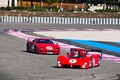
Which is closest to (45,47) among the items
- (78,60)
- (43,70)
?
(78,60)

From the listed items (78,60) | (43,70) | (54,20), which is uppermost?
(78,60)

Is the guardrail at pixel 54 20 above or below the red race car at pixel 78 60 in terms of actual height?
below

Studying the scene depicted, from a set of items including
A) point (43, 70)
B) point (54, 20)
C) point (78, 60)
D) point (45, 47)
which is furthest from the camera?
point (54, 20)

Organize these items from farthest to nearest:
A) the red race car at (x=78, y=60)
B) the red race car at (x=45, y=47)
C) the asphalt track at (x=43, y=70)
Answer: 1. the red race car at (x=45, y=47)
2. the red race car at (x=78, y=60)
3. the asphalt track at (x=43, y=70)

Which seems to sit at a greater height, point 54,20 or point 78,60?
point 78,60

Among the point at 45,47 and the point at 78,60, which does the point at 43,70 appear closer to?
the point at 78,60

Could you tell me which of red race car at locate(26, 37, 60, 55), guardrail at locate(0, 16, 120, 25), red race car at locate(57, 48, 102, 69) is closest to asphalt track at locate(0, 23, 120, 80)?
red race car at locate(57, 48, 102, 69)

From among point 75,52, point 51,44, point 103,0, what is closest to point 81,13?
point 103,0

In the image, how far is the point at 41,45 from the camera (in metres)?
25.0

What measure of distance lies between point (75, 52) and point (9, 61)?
10.3 feet

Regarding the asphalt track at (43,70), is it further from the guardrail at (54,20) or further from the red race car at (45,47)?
the guardrail at (54,20)

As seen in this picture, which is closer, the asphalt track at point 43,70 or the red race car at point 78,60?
the asphalt track at point 43,70

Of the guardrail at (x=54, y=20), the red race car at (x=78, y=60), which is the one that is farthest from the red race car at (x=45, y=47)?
the guardrail at (x=54, y=20)

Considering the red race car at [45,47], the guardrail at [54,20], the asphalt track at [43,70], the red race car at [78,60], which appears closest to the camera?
the asphalt track at [43,70]
